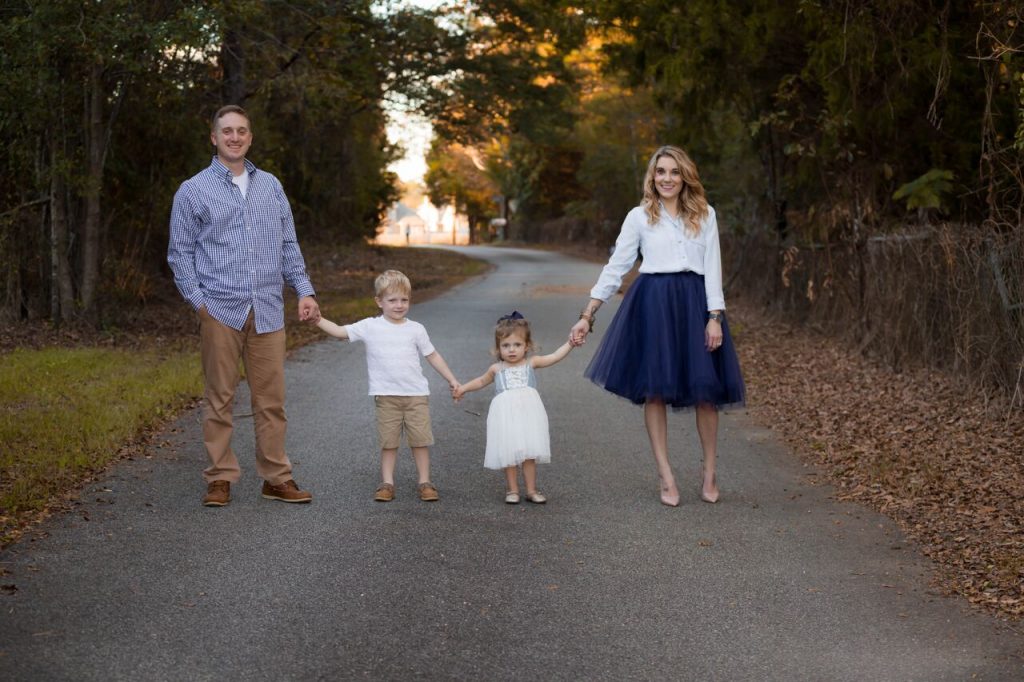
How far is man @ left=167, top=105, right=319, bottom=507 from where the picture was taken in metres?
7.00

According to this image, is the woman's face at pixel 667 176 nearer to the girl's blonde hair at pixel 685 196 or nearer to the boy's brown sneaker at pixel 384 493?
the girl's blonde hair at pixel 685 196

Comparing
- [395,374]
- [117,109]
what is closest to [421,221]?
[117,109]

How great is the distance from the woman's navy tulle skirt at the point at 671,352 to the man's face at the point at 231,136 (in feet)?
7.77

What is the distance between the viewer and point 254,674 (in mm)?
4520

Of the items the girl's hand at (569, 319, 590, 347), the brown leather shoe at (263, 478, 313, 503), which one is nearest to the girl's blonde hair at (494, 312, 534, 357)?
the girl's hand at (569, 319, 590, 347)

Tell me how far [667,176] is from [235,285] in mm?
2480

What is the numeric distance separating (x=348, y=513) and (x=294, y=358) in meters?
7.74

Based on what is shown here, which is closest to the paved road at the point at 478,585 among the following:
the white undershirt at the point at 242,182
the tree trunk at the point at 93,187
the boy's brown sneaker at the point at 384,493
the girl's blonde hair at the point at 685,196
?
the boy's brown sneaker at the point at 384,493

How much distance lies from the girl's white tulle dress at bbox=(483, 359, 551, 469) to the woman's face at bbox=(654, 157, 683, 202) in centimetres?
126

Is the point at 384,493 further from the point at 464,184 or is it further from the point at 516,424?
the point at 464,184

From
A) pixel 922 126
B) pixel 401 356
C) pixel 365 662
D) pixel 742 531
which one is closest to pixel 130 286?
pixel 922 126

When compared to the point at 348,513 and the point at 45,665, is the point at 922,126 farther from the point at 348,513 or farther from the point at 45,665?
the point at 45,665

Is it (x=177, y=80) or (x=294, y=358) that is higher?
(x=177, y=80)

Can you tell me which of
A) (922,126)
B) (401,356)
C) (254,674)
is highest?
(922,126)
